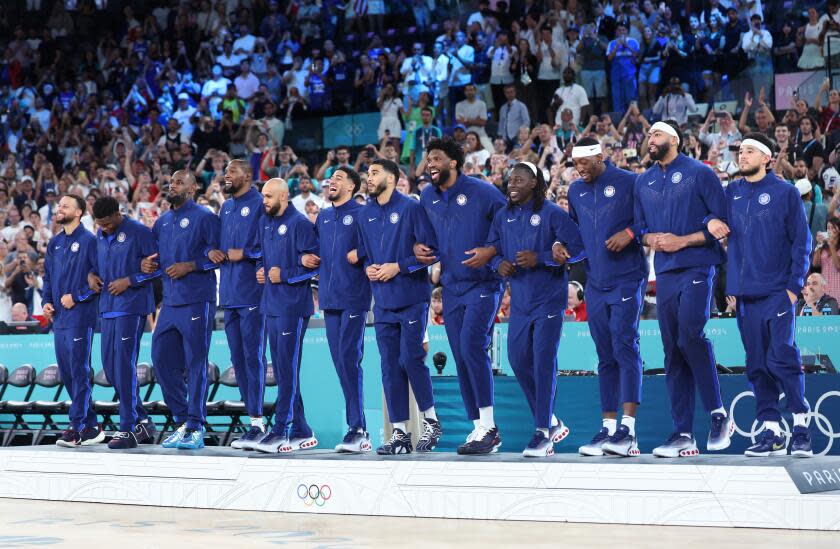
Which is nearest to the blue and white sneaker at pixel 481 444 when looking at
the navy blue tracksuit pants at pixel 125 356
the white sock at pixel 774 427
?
the white sock at pixel 774 427

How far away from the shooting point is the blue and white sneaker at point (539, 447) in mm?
8617

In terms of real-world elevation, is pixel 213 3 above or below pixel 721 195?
above

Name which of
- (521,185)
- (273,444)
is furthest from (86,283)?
(521,185)

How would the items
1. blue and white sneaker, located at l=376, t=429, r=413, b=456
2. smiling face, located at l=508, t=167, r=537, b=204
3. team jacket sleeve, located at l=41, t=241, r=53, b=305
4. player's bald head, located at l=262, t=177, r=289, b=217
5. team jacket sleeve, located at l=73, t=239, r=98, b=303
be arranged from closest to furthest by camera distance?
smiling face, located at l=508, t=167, r=537, b=204 → blue and white sneaker, located at l=376, t=429, r=413, b=456 → player's bald head, located at l=262, t=177, r=289, b=217 → team jacket sleeve, located at l=73, t=239, r=98, b=303 → team jacket sleeve, located at l=41, t=241, r=53, b=305

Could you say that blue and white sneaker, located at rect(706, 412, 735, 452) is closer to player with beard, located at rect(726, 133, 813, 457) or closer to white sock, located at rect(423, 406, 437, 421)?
player with beard, located at rect(726, 133, 813, 457)

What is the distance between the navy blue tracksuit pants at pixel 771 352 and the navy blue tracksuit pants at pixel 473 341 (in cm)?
176

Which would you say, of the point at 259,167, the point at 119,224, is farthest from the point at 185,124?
the point at 119,224

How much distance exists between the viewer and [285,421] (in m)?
9.78

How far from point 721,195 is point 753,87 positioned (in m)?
8.85

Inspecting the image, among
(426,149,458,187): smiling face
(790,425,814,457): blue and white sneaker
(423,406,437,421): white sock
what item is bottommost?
(790,425,814,457): blue and white sneaker

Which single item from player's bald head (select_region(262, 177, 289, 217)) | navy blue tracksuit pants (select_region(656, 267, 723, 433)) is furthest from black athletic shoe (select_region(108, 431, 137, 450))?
navy blue tracksuit pants (select_region(656, 267, 723, 433))

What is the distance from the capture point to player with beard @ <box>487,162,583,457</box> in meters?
8.62

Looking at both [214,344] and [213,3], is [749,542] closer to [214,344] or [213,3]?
[214,344]

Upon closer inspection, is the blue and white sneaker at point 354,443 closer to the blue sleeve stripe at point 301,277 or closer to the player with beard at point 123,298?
the blue sleeve stripe at point 301,277
